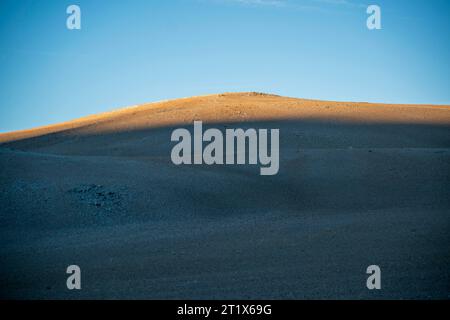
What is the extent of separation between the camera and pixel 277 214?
59.0 ft

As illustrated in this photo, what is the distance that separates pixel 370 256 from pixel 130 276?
4.93 m

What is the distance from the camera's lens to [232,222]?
16.9 meters

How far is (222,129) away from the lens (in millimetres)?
32531

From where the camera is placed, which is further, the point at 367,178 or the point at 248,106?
the point at 248,106

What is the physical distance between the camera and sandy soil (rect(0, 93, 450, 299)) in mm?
10305

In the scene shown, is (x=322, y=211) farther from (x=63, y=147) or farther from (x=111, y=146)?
(x=63, y=147)

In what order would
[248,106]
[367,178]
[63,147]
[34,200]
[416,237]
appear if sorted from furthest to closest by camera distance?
1. [248,106]
2. [63,147]
3. [367,178]
4. [34,200]
5. [416,237]

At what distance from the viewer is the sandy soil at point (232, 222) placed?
33.8 feet

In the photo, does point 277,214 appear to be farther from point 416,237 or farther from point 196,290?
point 196,290

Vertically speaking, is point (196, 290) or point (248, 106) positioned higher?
point (248, 106)

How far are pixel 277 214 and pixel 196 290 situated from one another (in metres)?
8.49
